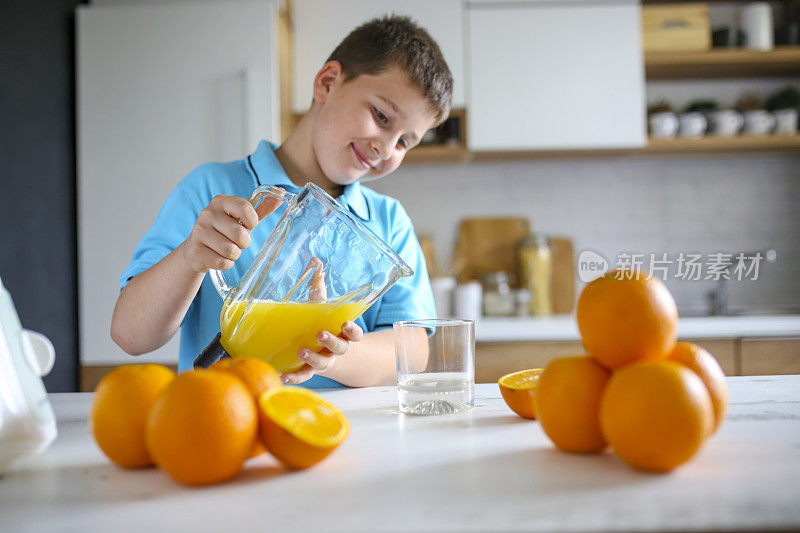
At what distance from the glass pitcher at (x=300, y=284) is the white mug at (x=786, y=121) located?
244 cm

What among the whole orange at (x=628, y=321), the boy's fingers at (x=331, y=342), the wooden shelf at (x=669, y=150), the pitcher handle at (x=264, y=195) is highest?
the wooden shelf at (x=669, y=150)

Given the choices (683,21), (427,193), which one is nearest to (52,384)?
(427,193)

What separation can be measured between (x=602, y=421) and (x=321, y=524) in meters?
0.23

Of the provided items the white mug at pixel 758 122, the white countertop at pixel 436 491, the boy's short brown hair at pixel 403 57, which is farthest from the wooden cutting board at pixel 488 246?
the white countertop at pixel 436 491

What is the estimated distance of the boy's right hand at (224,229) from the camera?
720mm

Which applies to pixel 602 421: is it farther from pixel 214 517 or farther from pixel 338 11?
pixel 338 11

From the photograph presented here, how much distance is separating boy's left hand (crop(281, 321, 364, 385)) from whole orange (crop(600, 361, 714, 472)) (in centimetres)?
33

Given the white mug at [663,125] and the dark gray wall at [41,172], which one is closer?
the dark gray wall at [41,172]

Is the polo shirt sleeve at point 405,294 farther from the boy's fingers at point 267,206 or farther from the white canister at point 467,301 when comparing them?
the white canister at point 467,301

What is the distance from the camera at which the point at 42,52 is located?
2.13 meters

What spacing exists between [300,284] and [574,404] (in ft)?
1.12

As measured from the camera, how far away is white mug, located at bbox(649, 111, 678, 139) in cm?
252

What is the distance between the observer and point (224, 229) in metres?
0.73

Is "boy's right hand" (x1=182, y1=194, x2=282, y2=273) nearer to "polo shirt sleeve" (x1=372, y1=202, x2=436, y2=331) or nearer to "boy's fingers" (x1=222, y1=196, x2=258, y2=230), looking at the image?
"boy's fingers" (x1=222, y1=196, x2=258, y2=230)
